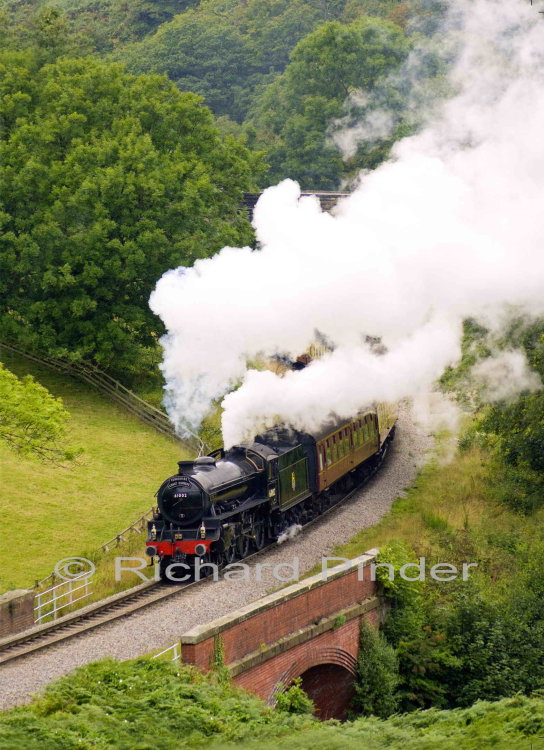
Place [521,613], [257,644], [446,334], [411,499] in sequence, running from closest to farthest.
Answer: [257,644] < [521,613] < [446,334] < [411,499]

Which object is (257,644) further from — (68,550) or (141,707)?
(68,550)

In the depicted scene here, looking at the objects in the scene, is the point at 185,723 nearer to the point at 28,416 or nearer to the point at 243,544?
the point at 243,544

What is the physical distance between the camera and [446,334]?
29359 mm

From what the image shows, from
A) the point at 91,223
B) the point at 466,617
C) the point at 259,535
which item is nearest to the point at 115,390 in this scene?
the point at 91,223

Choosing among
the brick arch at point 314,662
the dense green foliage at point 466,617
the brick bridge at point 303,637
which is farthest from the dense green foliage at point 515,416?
the brick arch at point 314,662

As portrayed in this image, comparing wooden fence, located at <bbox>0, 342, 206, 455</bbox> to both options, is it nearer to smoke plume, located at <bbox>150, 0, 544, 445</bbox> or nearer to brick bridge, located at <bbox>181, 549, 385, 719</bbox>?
smoke plume, located at <bbox>150, 0, 544, 445</bbox>

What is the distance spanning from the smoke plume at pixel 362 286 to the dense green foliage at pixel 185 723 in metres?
10.7

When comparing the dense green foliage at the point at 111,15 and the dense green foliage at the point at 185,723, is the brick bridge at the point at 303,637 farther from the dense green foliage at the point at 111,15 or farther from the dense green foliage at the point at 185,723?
the dense green foliage at the point at 111,15

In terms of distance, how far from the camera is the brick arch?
20641 mm

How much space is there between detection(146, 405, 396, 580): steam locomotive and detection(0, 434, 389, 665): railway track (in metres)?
0.78

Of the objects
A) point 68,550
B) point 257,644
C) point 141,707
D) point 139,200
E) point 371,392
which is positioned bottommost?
point 141,707

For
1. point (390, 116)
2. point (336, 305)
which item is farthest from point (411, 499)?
point (390, 116)

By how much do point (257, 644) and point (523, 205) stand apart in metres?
13.9

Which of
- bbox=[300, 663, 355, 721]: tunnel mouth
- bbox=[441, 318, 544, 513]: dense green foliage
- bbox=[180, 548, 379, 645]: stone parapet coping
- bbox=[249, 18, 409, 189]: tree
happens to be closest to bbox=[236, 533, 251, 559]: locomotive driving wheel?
bbox=[180, 548, 379, 645]: stone parapet coping
